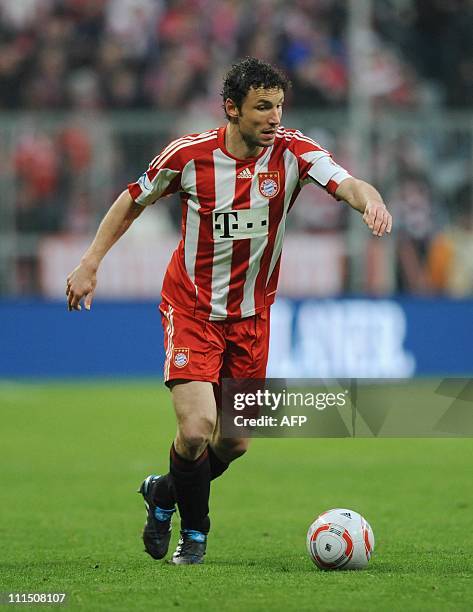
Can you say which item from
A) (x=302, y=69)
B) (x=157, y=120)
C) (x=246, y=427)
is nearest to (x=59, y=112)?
(x=157, y=120)

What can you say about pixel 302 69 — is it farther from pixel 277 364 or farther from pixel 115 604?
pixel 115 604

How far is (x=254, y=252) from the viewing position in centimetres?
600

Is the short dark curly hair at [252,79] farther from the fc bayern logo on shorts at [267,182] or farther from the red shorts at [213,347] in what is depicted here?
the red shorts at [213,347]

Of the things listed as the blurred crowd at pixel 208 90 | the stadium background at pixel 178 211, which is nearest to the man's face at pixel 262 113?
the stadium background at pixel 178 211

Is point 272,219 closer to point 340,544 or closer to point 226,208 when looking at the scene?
point 226,208

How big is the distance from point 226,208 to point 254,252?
0.82 feet

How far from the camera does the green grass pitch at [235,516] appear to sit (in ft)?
16.5

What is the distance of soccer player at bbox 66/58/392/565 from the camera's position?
576cm

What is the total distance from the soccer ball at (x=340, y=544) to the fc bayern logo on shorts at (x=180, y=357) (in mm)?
924

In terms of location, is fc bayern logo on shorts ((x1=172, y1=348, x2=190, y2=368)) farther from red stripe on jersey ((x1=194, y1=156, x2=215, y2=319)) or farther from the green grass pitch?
the green grass pitch

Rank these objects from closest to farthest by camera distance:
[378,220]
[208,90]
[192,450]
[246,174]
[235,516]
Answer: [378,220] < [192,450] < [246,174] < [235,516] < [208,90]

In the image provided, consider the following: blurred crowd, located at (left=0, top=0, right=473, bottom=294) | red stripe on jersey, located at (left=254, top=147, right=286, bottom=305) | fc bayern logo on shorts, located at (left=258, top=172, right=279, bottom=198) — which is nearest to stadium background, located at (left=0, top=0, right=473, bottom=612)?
blurred crowd, located at (left=0, top=0, right=473, bottom=294)

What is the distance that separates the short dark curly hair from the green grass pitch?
81.9 inches

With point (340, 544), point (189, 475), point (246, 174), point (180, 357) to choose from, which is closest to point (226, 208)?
point (246, 174)
